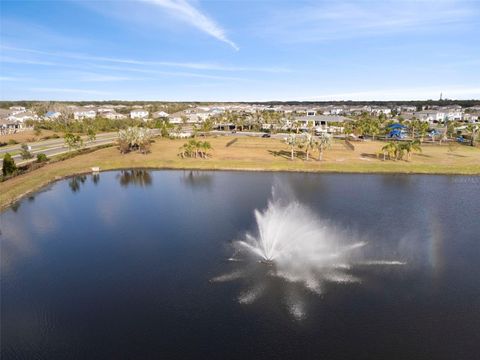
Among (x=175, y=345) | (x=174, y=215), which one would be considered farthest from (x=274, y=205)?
(x=175, y=345)

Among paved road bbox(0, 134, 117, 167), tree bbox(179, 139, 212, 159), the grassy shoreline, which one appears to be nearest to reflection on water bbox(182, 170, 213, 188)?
the grassy shoreline

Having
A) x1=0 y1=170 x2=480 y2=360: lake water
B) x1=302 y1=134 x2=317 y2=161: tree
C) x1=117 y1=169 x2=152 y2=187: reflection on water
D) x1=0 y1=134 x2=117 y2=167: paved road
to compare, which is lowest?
x1=0 y1=170 x2=480 y2=360: lake water

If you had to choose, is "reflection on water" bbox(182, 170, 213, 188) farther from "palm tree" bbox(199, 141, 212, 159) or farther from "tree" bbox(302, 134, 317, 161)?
"tree" bbox(302, 134, 317, 161)

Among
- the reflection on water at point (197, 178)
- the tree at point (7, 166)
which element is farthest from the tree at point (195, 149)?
the tree at point (7, 166)

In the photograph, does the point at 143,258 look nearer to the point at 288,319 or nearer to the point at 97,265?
the point at 97,265

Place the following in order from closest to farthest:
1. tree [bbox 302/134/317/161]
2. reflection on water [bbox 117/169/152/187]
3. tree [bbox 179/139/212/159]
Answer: reflection on water [bbox 117/169/152/187] < tree [bbox 302/134/317/161] < tree [bbox 179/139/212/159]
